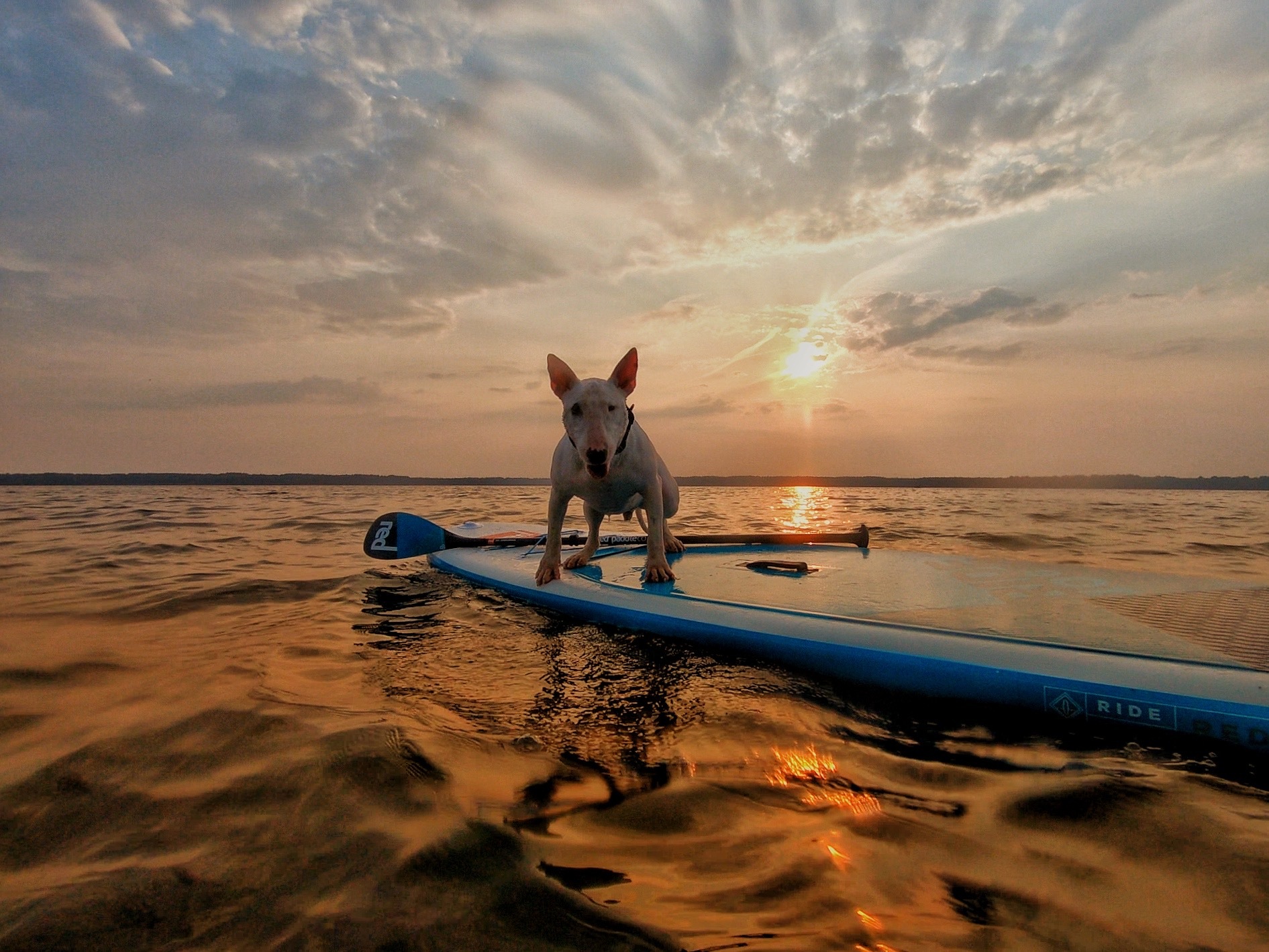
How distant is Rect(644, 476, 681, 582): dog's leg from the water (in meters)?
1.23

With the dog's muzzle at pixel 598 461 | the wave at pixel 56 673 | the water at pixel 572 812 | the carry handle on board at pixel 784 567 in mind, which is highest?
the dog's muzzle at pixel 598 461

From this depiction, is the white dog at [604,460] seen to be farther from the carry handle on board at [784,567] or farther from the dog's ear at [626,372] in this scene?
the carry handle on board at [784,567]

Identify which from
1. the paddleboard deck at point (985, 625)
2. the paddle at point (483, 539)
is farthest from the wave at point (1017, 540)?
the paddleboard deck at point (985, 625)

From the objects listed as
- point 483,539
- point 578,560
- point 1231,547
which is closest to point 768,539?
point 578,560

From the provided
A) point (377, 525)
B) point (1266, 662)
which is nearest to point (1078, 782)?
point (1266, 662)

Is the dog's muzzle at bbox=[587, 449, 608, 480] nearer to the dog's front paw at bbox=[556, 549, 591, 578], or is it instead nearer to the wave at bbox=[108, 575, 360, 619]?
the dog's front paw at bbox=[556, 549, 591, 578]

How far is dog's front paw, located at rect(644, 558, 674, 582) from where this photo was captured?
543cm

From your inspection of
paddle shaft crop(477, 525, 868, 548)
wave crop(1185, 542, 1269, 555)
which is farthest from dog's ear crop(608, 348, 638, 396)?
wave crop(1185, 542, 1269, 555)

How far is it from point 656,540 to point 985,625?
2.71 meters

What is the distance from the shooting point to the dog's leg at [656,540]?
215 inches

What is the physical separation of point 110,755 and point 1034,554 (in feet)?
39.0

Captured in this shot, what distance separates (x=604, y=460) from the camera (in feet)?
14.1

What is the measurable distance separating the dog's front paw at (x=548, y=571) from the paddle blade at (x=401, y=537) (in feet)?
9.74

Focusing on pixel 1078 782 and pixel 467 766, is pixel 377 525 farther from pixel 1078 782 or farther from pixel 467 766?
pixel 1078 782
